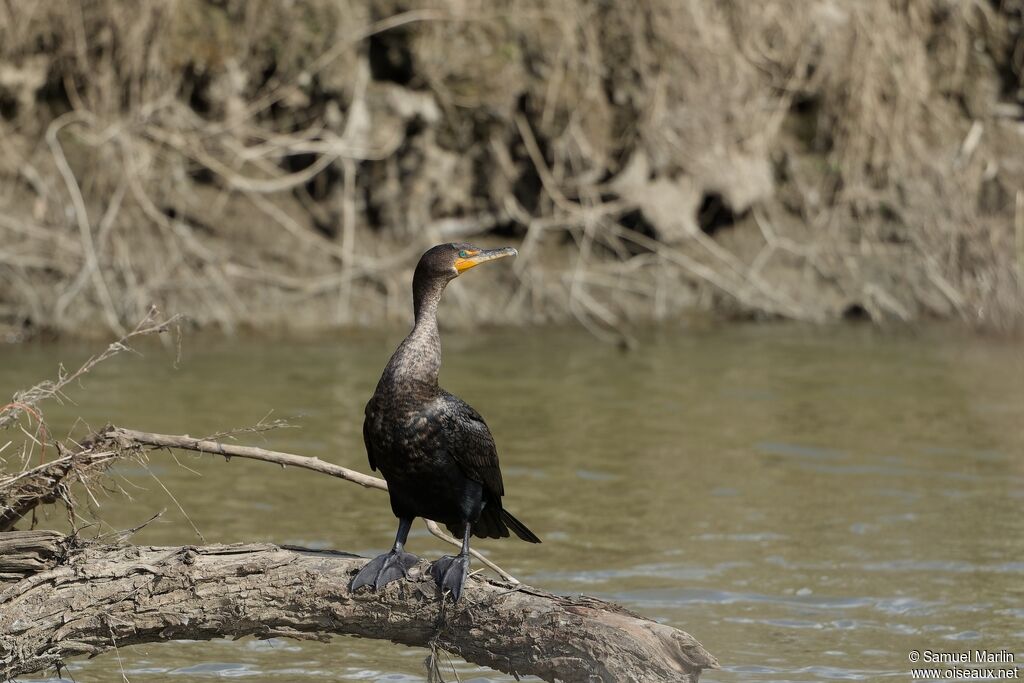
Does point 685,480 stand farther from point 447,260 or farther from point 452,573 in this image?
point 452,573

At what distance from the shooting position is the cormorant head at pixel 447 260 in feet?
14.5

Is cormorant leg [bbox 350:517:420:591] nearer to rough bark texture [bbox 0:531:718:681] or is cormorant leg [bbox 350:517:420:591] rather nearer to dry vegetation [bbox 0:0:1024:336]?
rough bark texture [bbox 0:531:718:681]

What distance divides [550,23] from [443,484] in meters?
9.48

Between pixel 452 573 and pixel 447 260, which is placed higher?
pixel 447 260

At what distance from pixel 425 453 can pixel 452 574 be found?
360 mm

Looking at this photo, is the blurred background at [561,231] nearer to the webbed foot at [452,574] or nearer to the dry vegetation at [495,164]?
the dry vegetation at [495,164]

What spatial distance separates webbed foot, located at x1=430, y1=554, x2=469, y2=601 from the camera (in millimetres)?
3803

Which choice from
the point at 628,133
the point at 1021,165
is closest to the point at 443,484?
the point at 628,133

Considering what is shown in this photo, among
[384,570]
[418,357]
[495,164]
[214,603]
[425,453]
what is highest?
[495,164]

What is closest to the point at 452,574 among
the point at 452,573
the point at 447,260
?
the point at 452,573

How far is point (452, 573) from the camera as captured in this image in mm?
3822

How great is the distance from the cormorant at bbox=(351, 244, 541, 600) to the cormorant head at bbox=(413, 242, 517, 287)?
0.92 feet

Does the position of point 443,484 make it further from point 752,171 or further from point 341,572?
point 752,171

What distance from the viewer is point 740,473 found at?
7859 mm
